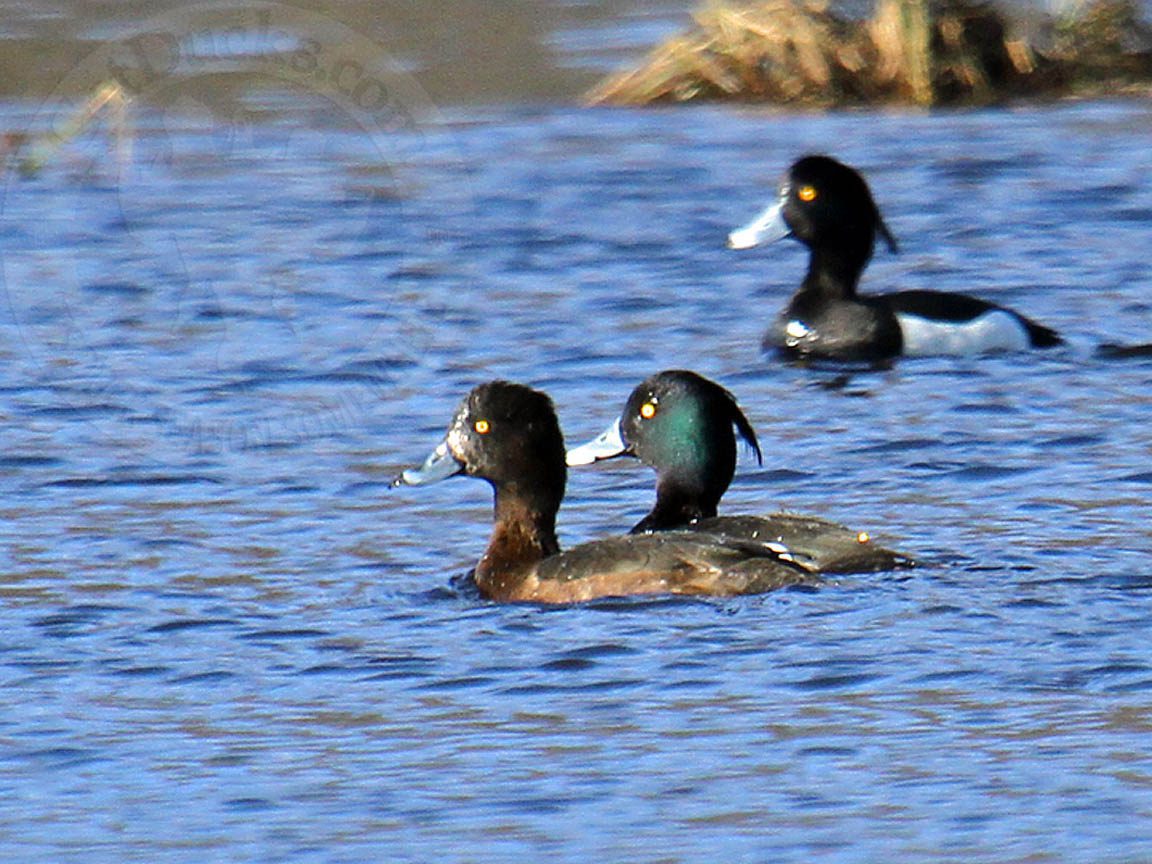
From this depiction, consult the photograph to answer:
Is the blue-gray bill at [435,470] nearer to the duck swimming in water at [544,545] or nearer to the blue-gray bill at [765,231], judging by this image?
the duck swimming in water at [544,545]

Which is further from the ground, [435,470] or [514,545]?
[435,470]

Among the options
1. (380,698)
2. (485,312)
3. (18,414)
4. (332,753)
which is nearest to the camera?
(332,753)

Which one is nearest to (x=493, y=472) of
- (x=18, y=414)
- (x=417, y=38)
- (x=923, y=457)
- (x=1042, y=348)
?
(x=923, y=457)

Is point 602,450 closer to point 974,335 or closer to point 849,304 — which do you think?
point 974,335

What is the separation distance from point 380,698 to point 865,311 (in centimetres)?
645

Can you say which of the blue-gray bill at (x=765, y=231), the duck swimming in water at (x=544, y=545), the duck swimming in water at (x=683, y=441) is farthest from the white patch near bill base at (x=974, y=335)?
the duck swimming in water at (x=544, y=545)

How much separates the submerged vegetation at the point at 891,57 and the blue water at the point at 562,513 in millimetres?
320

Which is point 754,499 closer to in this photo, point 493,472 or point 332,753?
point 493,472

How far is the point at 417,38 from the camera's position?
22.4 m

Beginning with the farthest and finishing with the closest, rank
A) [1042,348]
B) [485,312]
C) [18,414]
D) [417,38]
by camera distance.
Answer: [417,38] < [485,312] < [1042,348] < [18,414]

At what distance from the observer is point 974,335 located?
13.3 m

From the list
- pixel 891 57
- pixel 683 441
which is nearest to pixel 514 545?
pixel 683 441

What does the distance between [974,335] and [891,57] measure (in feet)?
21.0

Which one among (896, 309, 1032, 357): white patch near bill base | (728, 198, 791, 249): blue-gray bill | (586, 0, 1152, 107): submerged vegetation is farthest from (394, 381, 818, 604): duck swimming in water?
(586, 0, 1152, 107): submerged vegetation
